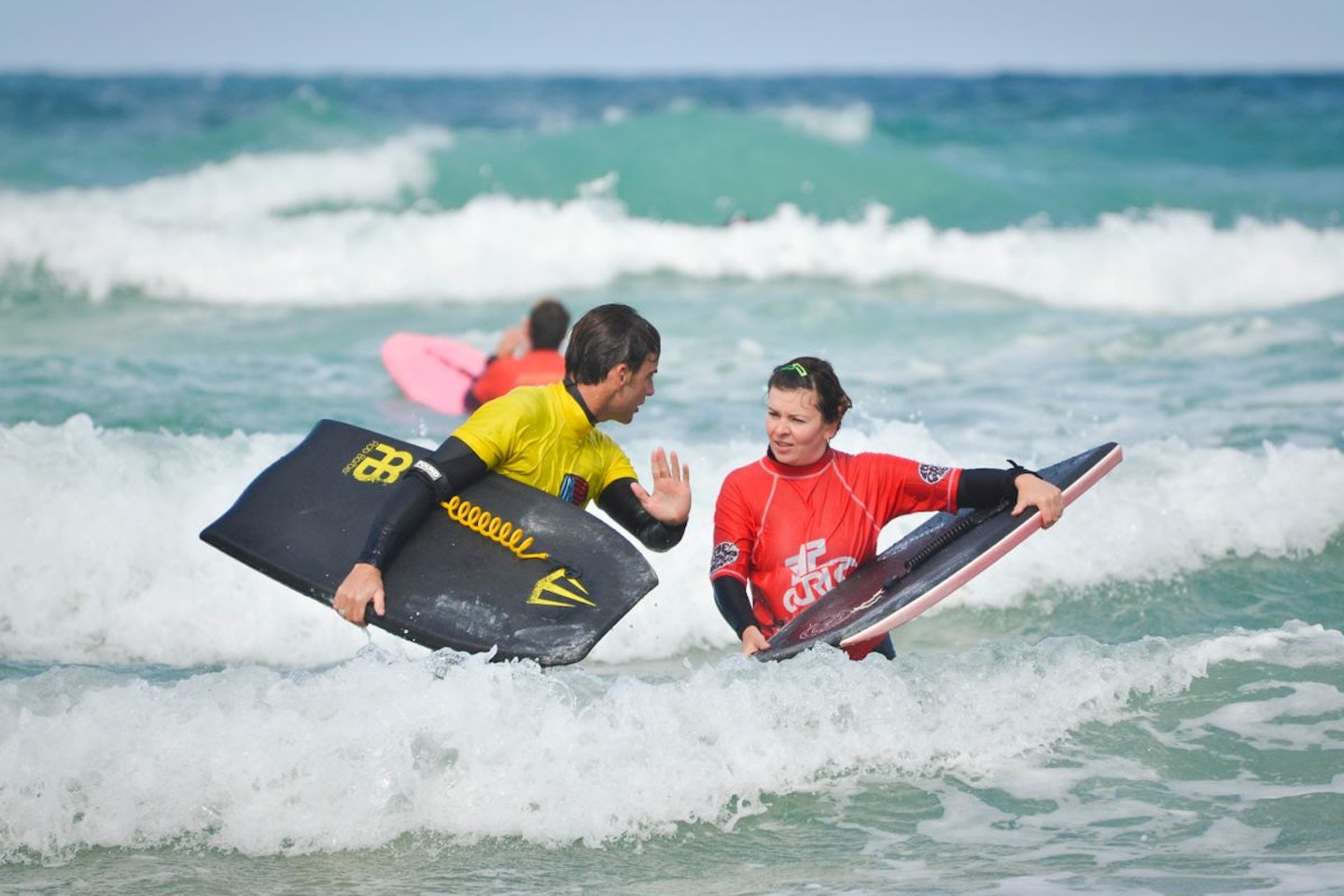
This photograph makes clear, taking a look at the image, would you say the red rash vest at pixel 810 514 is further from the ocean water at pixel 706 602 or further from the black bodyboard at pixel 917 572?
the ocean water at pixel 706 602

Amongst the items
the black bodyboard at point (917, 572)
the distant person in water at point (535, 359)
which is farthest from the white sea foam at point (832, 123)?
the black bodyboard at point (917, 572)

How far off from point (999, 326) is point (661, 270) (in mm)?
4645

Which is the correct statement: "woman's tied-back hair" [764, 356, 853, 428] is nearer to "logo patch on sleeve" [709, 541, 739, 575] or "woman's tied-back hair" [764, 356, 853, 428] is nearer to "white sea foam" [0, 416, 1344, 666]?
"logo patch on sleeve" [709, 541, 739, 575]

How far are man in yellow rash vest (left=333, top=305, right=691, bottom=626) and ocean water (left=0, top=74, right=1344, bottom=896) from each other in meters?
0.42

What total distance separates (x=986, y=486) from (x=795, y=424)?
2.09 feet

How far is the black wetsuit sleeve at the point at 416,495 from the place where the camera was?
4363mm

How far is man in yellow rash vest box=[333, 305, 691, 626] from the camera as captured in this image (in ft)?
14.3

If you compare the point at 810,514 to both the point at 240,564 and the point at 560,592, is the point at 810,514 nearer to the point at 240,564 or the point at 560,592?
the point at 560,592

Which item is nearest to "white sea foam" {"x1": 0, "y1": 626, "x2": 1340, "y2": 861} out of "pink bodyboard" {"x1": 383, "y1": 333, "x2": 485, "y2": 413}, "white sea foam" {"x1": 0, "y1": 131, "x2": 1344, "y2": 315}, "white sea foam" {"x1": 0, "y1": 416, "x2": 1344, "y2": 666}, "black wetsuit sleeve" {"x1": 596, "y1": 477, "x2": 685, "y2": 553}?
"black wetsuit sleeve" {"x1": 596, "y1": 477, "x2": 685, "y2": 553}

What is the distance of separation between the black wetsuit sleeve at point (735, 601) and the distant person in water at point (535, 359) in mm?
4670

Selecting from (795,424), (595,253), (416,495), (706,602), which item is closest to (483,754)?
(416,495)

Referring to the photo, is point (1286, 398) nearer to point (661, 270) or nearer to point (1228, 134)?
point (661, 270)

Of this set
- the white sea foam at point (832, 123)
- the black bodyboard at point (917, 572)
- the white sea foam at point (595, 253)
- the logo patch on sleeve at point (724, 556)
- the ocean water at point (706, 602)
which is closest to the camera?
the ocean water at point (706, 602)

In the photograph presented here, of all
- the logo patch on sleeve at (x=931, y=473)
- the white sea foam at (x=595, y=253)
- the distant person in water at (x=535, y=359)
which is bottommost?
the logo patch on sleeve at (x=931, y=473)
